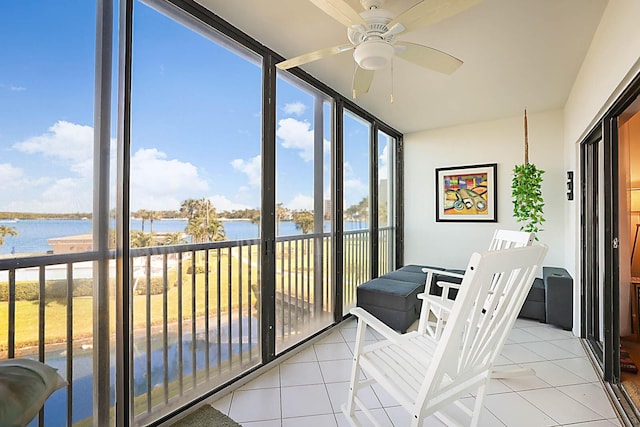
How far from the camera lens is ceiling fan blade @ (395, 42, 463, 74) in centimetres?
167

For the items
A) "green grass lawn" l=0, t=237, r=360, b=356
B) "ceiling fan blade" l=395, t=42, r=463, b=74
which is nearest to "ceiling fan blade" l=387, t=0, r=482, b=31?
"ceiling fan blade" l=395, t=42, r=463, b=74

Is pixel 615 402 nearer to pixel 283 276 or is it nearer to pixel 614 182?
pixel 614 182

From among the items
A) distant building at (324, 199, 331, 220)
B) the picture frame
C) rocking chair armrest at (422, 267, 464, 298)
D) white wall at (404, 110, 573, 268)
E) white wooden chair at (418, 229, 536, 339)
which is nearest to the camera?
white wooden chair at (418, 229, 536, 339)

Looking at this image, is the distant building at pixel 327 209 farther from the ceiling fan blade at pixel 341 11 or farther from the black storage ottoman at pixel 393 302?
the ceiling fan blade at pixel 341 11

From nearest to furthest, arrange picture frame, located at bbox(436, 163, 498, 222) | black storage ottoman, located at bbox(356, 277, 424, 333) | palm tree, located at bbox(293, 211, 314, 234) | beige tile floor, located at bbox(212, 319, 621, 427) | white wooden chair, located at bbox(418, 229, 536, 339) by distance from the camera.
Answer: beige tile floor, located at bbox(212, 319, 621, 427) → white wooden chair, located at bbox(418, 229, 536, 339) → palm tree, located at bbox(293, 211, 314, 234) → black storage ottoman, located at bbox(356, 277, 424, 333) → picture frame, located at bbox(436, 163, 498, 222)

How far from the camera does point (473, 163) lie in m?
4.31

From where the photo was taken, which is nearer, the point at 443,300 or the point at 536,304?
the point at 443,300

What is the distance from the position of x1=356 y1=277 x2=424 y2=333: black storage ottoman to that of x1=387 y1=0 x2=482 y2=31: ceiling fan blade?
232 cm

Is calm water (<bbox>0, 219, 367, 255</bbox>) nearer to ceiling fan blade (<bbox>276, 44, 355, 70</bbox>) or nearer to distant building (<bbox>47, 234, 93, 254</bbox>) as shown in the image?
distant building (<bbox>47, 234, 93, 254</bbox>)

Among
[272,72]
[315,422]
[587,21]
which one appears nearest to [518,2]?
[587,21]

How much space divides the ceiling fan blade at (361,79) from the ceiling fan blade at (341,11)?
394 millimetres

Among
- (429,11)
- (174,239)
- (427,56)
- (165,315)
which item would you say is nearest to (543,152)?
(427,56)

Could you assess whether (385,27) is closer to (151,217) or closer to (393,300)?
(151,217)

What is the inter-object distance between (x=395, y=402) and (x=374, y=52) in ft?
6.73
